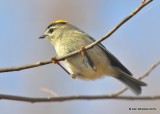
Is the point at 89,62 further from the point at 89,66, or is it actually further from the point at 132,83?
the point at 132,83

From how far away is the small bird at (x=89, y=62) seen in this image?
2465 mm

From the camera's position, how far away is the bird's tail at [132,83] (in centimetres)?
241

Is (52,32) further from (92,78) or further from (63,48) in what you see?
(92,78)

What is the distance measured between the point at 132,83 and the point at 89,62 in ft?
1.18

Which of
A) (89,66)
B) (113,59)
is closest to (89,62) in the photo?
(89,66)

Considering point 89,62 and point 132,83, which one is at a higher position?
point 89,62

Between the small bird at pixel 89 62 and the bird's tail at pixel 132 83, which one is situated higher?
the small bird at pixel 89 62

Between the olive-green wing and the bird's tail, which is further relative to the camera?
the olive-green wing

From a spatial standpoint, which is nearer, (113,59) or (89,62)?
(89,62)

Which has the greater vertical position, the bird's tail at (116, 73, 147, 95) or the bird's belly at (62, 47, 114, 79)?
the bird's belly at (62, 47, 114, 79)

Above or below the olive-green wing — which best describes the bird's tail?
below

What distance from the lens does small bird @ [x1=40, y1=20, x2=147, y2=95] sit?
2465 mm

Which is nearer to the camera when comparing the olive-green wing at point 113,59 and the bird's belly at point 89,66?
the bird's belly at point 89,66

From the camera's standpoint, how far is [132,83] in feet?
8.23
